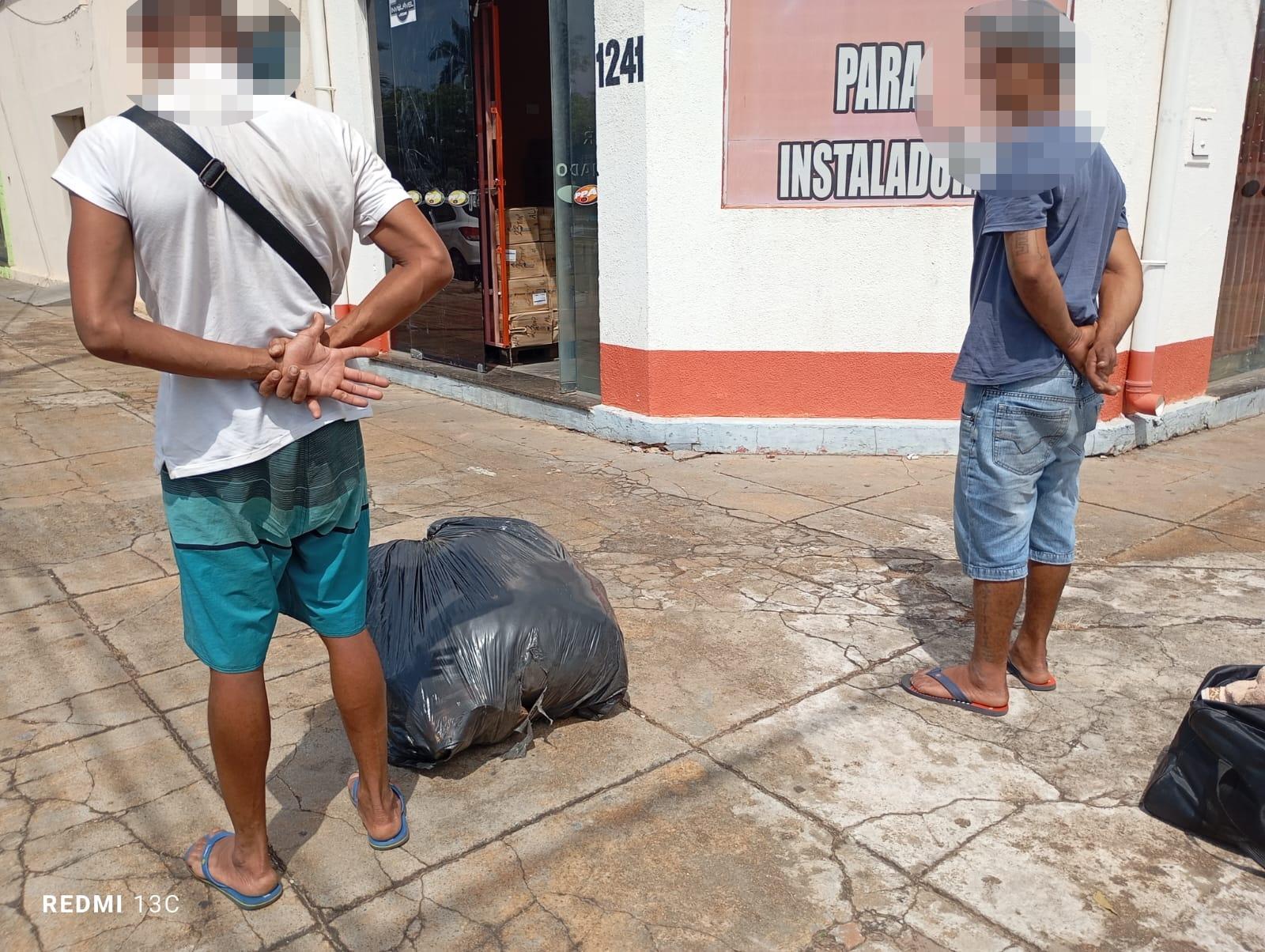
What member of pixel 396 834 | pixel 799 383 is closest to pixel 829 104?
pixel 799 383

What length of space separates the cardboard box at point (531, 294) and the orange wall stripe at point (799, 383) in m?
2.09

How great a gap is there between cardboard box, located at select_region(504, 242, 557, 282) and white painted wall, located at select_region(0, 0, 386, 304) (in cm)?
139

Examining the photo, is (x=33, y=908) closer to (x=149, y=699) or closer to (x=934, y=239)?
(x=149, y=699)

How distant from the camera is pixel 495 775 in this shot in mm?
2791

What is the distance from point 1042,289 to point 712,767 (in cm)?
160

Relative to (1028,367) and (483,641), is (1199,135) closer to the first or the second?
(1028,367)

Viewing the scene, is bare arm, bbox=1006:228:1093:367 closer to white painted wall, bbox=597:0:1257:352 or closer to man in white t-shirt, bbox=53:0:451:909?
man in white t-shirt, bbox=53:0:451:909

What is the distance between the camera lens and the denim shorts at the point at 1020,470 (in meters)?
2.88

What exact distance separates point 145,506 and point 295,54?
3709mm

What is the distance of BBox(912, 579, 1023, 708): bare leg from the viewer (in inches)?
120

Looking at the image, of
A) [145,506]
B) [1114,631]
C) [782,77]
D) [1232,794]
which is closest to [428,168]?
[782,77]

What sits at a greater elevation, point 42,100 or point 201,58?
point 42,100

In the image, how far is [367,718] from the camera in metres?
2.35

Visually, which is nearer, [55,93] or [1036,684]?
[1036,684]
